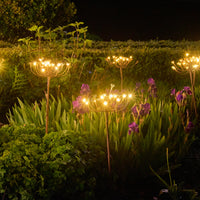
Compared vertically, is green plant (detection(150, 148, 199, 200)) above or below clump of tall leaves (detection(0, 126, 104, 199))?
below

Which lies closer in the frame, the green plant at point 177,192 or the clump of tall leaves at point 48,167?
the clump of tall leaves at point 48,167

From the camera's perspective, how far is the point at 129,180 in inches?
107

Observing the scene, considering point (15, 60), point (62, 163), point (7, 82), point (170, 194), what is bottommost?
point (170, 194)

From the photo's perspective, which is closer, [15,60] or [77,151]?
[77,151]

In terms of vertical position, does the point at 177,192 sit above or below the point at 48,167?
below

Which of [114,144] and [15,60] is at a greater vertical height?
[15,60]

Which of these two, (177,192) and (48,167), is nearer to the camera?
(48,167)

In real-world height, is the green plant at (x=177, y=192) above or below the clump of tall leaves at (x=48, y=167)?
below

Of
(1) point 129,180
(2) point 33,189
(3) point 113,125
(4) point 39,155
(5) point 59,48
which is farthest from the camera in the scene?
(5) point 59,48

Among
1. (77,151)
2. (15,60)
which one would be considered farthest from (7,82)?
(77,151)

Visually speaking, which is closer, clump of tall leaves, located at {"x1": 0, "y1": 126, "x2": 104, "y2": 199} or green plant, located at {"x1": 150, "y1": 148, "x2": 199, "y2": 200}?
clump of tall leaves, located at {"x1": 0, "y1": 126, "x2": 104, "y2": 199}

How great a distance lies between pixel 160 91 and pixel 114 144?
256 centimetres

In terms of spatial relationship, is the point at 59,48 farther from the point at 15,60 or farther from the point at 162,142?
the point at 162,142

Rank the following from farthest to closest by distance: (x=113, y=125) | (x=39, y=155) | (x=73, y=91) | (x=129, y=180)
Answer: (x=73, y=91) < (x=113, y=125) < (x=129, y=180) < (x=39, y=155)
